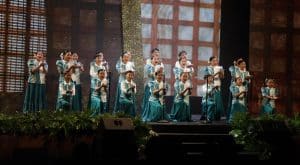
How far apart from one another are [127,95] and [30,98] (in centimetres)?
201

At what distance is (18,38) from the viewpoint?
10.8 metres

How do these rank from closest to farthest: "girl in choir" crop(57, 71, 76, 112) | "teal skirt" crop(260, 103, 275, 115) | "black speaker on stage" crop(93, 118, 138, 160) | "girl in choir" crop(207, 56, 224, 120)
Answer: "black speaker on stage" crop(93, 118, 138, 160), "girl in choir" crop(57, 71, 76, 112), "girl in choir" crop(207, 56, 224, 120), "teal skirt" crop(260, 103, 275, 115)

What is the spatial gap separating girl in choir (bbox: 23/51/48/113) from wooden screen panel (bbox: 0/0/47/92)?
1.00m

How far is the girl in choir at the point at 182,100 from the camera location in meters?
10.1

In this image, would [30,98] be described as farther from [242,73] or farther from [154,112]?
[242,73]

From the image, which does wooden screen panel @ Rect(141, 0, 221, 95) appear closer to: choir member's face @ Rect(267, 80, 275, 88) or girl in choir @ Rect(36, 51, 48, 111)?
choir member's face @ Rect(267, 80, 275, 88)

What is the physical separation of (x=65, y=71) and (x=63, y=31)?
169 cm

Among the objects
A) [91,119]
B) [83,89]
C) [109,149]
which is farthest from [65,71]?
[109,149]

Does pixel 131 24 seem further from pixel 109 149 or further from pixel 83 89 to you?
pixel 109 149

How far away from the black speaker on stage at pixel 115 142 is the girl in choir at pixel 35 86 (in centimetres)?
305

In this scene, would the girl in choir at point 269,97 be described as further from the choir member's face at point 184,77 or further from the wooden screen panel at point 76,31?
the wooden screen panel at point 76,31

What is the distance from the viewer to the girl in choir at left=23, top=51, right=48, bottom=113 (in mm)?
9742

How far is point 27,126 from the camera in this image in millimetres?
7477

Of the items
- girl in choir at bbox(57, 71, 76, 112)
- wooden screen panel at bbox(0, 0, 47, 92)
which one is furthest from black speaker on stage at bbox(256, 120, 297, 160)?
wooden screen panel at bbox(0, 0, 47, 92)
